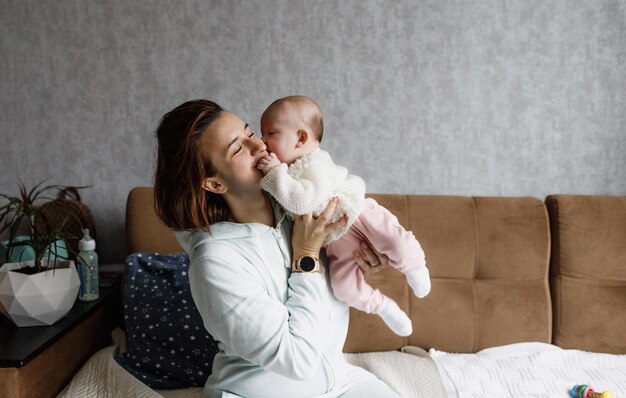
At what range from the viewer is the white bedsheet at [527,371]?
5.41 ft

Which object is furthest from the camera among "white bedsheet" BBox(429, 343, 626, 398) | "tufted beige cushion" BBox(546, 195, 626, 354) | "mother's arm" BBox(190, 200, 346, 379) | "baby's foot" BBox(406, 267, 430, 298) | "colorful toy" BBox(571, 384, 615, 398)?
"tufted beige cushion" BBox(546, 195, 626, 354)

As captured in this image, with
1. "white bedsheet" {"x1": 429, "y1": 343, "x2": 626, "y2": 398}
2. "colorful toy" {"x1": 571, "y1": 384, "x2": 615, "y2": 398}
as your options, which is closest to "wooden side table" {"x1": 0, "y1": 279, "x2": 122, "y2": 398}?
"white bedsheet" {"x1": 429, "y1": 343, "x2": 626, "y2": 398}

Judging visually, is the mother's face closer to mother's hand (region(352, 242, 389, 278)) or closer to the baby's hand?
the baby's hand

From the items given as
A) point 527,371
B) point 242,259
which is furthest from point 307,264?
point 527,371

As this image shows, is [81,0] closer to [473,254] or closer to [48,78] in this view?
[48,78]

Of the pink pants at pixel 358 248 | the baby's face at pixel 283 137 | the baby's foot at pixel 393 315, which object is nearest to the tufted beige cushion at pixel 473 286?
the baby's foot at pixel 393 315

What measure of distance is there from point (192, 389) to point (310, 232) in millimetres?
824

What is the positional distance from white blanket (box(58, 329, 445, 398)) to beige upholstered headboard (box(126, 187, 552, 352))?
0.09m

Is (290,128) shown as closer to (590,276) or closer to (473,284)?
(473,284)

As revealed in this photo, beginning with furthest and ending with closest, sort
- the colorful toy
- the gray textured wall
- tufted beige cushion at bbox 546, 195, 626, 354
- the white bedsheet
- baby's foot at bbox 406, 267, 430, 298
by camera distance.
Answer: the gray textured wall → tufted beige cushion at bbox 546, 195, 626, 354 → the white bedsheet → the colorful toy → baby's foot at bbox 406, 267, 430, 298

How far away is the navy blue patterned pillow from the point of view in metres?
1.66

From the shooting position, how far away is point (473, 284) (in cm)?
189

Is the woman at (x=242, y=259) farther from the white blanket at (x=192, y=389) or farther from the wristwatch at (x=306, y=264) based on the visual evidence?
Answer: the white blanket at (x=192, y=389)

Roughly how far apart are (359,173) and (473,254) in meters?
0.58
